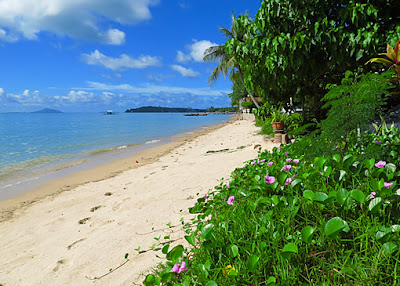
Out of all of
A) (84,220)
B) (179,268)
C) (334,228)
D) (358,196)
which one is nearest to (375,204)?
(358,196)

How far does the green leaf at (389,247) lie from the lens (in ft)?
4.08

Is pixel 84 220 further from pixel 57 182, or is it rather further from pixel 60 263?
pixel 57 182

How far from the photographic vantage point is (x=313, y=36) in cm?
492

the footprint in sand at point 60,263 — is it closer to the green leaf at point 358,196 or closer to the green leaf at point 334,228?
the green leaf at point 334,228

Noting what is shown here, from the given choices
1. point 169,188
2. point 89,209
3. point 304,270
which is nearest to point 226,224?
point 304,270

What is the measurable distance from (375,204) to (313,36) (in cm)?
450

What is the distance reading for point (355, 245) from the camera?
57.1 inches

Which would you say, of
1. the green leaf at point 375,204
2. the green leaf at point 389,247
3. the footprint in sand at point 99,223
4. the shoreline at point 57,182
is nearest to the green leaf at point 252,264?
the green leaf at point 389,247

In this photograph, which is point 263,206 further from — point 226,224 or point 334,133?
point 334,133

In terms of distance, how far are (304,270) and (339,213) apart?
56cm

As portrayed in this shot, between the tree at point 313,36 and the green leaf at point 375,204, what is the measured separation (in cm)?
397

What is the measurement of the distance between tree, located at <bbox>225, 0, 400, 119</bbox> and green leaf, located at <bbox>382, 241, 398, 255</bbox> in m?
4.30

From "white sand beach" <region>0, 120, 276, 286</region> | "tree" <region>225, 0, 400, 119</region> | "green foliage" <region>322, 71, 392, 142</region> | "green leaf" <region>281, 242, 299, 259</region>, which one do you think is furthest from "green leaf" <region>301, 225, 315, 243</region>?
"tree" <region>225, 0, 400, 119</region>

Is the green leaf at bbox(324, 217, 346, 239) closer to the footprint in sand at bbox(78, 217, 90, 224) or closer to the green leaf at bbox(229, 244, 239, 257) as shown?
the green leaf at bbox(229, 244, 239, 257)
